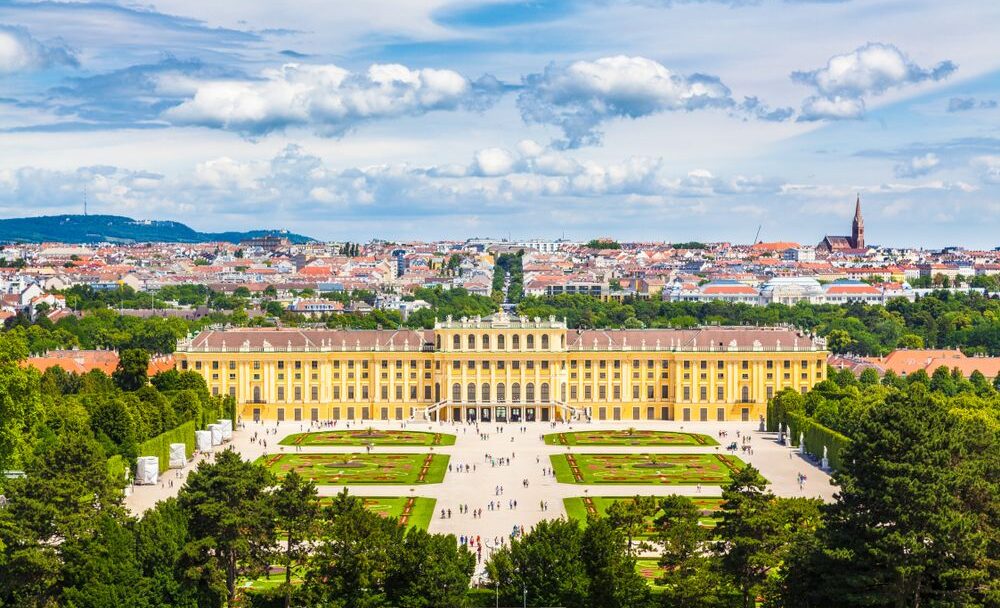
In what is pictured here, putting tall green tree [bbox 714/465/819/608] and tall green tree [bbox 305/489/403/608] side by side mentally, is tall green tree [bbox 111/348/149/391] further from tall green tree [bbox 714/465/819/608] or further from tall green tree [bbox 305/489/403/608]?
tall green tree [bbox 714/465/819/608]

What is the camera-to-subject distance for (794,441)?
92.2 metres

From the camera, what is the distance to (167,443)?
80938 millimetres

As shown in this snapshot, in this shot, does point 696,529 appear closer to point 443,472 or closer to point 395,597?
point 395,597

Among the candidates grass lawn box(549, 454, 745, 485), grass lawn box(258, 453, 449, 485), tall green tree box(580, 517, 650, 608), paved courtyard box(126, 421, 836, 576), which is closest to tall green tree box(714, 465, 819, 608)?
tall green tree box(580, 517, 650, 608)

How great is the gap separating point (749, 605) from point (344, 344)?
67345mm

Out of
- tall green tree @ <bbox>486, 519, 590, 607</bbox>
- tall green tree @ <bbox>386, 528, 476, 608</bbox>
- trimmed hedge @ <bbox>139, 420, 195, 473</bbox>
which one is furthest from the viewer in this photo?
trimmed hedge @ <bbox>139, 420, 195, 473</bbox>

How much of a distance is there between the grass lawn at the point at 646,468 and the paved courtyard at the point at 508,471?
4.10 feet

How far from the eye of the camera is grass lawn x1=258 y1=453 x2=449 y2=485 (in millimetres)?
76562

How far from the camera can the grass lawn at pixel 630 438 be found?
9369cm

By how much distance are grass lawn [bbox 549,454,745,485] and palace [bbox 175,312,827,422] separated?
21909mm

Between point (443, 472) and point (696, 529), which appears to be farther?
point (443, 472)

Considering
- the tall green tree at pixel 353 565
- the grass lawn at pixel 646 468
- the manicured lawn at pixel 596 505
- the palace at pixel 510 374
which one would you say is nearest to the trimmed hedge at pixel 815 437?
the grass lawn at pixel 646 468

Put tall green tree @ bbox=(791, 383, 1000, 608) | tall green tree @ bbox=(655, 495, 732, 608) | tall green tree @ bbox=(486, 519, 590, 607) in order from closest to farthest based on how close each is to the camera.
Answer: tall green tree @ bbox=(791, 383, 1000, 608)
tall green tree @ bbox=(655, 495, 732, 608)
tall green tree @ bbox=(486, 519, 590, 607)

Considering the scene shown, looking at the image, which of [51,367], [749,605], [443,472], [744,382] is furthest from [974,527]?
[51,367]
